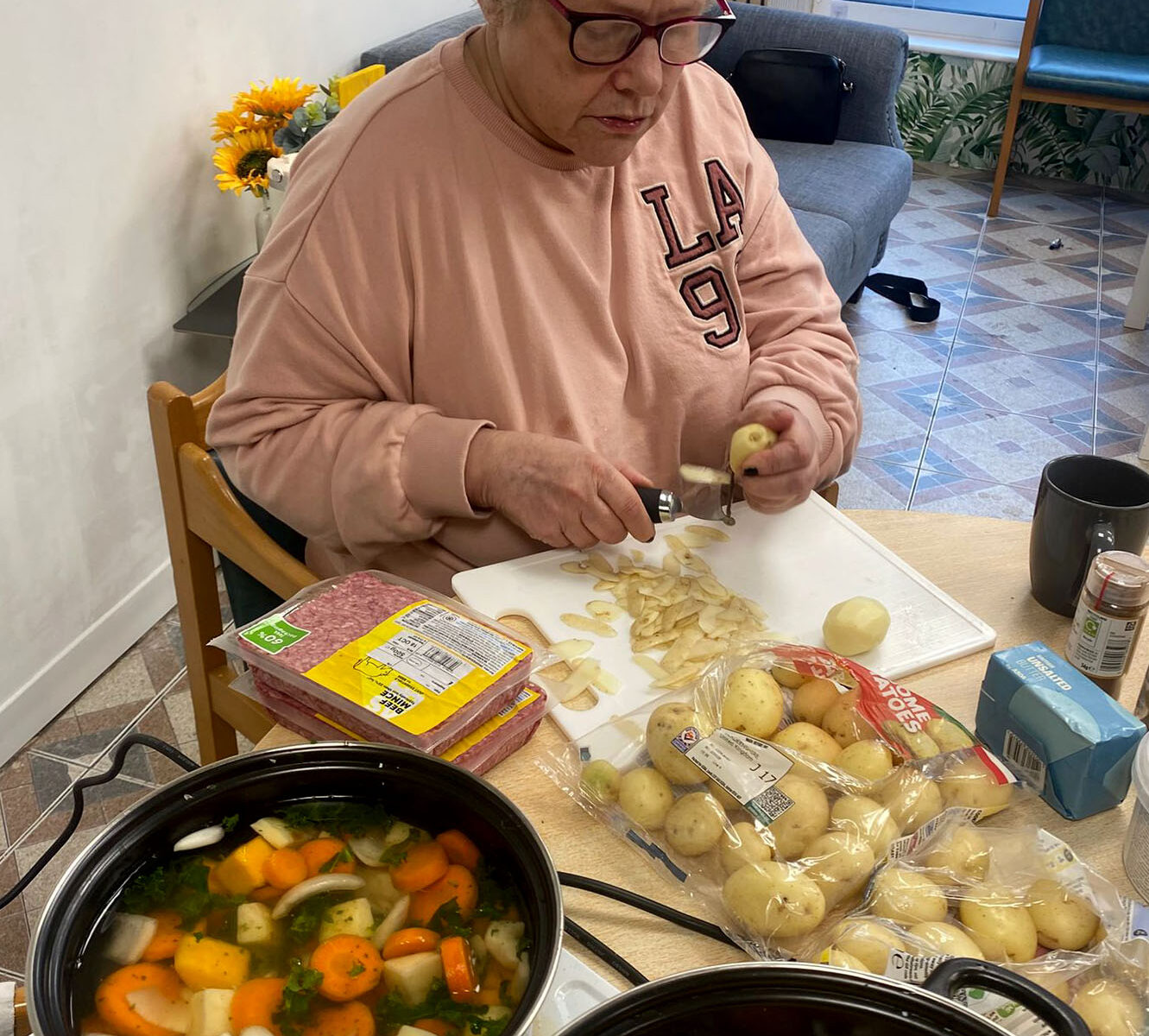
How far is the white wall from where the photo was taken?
1.89 meters

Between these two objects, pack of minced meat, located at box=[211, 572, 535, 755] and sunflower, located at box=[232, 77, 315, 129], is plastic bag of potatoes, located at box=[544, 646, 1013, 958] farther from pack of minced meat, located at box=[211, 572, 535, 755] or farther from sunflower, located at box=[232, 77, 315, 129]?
sunflower, located at box=[232, 77, 315, 129]

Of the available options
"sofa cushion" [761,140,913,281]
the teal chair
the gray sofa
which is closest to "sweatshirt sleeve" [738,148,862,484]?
the gray sofa

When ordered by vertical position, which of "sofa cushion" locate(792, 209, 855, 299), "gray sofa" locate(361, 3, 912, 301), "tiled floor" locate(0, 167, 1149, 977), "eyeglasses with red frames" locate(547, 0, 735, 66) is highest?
"eyeglasses with red frames" locate(547, 0, 735, 66)

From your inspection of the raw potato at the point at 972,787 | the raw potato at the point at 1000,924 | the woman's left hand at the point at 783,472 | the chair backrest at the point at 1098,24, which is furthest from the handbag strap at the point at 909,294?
the raw potato at the point at 1000,924

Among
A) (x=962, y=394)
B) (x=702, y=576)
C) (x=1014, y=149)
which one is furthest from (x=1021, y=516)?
(x=1014, y=149)

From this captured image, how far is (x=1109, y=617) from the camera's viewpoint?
0.94 m

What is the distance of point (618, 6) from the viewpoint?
40.5 inches

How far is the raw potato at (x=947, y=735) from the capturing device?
834mm

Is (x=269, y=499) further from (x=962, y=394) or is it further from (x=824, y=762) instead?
(x=962, y=394)

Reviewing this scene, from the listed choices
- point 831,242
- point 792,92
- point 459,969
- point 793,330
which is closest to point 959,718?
point 459,969

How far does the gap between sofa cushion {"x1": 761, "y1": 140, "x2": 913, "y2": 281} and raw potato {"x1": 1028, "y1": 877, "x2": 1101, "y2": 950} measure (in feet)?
8.58

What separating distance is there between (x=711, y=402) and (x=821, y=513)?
20 cm

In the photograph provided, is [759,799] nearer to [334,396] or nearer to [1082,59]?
[334,396]

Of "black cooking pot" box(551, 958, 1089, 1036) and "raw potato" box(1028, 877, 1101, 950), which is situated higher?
"black cooking pot" box(551, 958, 1089, 1036)
